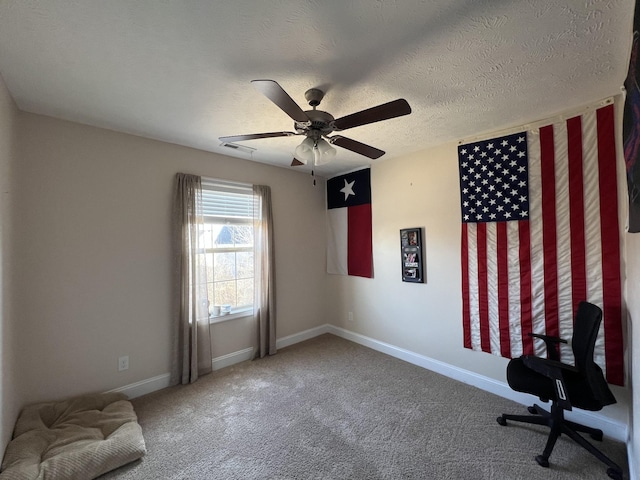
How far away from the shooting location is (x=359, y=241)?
364 cm

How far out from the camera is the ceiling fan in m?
1.35

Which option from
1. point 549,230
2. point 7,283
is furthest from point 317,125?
point 7,283

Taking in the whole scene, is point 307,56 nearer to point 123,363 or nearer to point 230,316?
point 230,316

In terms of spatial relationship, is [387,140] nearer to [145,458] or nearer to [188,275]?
[188,275]

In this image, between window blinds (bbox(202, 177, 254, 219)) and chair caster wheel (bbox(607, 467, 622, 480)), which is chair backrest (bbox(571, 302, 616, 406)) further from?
window blinds (bbox(202, 177, 254, 219))

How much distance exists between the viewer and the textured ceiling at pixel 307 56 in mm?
1146

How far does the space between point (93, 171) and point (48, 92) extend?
0.67 metres

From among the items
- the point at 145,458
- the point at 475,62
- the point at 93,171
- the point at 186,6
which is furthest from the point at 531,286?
the point at 93,171

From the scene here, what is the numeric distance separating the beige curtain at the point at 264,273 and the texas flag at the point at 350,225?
3.51 feet

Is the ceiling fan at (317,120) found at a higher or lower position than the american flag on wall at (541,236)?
higher

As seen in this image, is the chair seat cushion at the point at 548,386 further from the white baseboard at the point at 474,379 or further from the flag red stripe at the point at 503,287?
the white baseboard at the point at 474,379

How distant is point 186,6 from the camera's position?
1110mm

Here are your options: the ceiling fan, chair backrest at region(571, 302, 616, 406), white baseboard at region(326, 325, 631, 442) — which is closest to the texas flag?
white baseboard at region(326, 325, 631, 442)

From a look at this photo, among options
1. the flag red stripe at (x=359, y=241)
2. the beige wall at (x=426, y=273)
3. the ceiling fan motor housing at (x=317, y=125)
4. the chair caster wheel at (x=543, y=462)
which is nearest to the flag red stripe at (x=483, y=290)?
the beige wall at (x=426, y=273)
